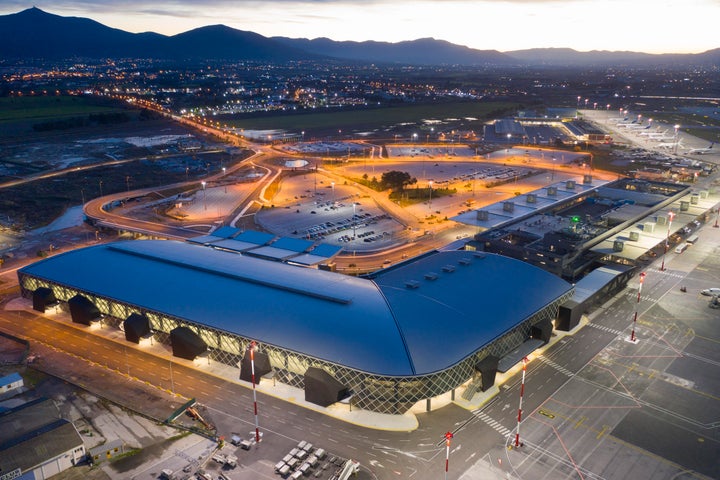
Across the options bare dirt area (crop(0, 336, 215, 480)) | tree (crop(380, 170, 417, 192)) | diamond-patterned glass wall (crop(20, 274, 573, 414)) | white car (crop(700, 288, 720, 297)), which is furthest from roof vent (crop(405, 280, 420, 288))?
tree (crop(380, 170, 417, 192))

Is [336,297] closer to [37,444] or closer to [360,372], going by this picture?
[360,372]

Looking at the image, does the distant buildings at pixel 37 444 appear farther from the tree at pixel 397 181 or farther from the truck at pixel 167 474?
the tree at pixel 397 181

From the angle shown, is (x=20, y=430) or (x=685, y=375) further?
(x=685, y=375)

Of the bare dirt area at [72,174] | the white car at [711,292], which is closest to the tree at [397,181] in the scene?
the bare dirt area at [72,174]

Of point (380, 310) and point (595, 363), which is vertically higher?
point (380, 310)

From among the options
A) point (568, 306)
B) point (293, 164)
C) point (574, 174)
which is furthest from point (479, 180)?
point (568, 306)

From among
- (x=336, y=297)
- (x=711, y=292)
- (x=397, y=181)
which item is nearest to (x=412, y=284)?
(x=336, y=297)

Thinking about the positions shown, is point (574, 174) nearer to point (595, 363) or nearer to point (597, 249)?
point (597, 249)
